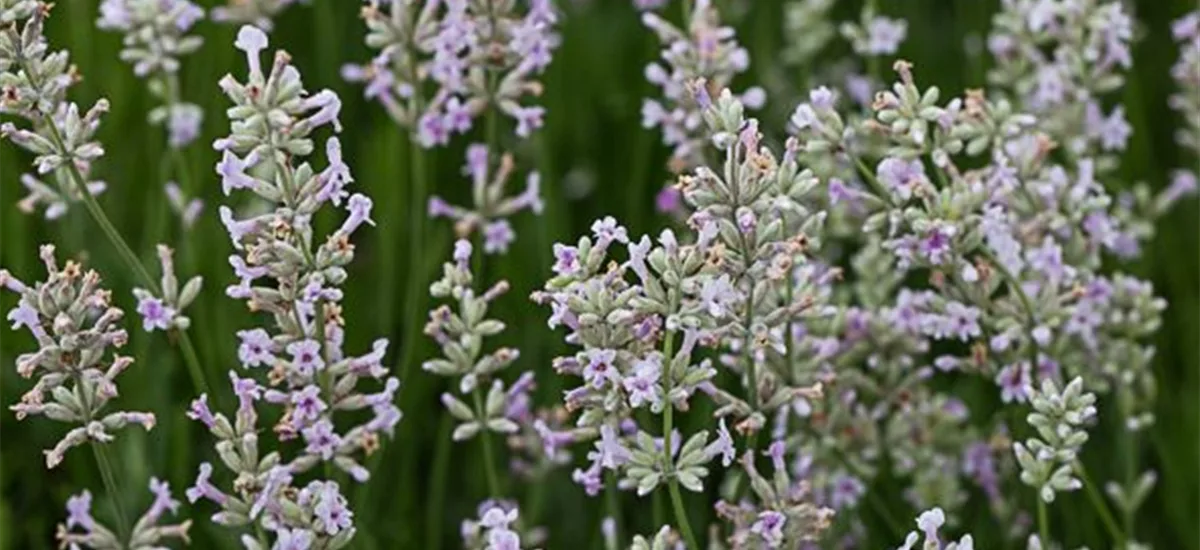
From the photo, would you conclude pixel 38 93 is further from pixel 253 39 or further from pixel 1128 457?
pixel 1128 457

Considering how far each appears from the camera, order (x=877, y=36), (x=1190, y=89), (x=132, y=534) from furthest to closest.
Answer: (x=1190, y=89), (x=877, y=36), (x=132, y=534)

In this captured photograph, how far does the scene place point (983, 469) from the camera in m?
2.61

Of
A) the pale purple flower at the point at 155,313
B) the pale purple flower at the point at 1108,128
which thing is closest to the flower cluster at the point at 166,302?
the pale purple flower at the point at 155,313

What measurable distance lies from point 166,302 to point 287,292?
36cm

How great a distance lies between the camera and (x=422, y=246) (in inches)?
111

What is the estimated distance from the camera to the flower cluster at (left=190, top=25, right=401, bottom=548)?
181 cm

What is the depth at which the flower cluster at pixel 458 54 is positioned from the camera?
2.33 meters

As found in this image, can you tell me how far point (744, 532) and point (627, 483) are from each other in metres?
0.12

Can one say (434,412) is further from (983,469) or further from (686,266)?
→ (686,266)

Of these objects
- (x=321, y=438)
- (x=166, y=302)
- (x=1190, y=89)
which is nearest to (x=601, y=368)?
(x=321, y=438)

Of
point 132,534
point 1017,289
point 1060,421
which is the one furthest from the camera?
point 1017,289

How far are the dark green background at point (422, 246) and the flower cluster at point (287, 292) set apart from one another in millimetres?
598

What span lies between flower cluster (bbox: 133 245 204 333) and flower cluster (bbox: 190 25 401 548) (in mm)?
183

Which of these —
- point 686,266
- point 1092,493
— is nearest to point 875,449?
point 1092,493
